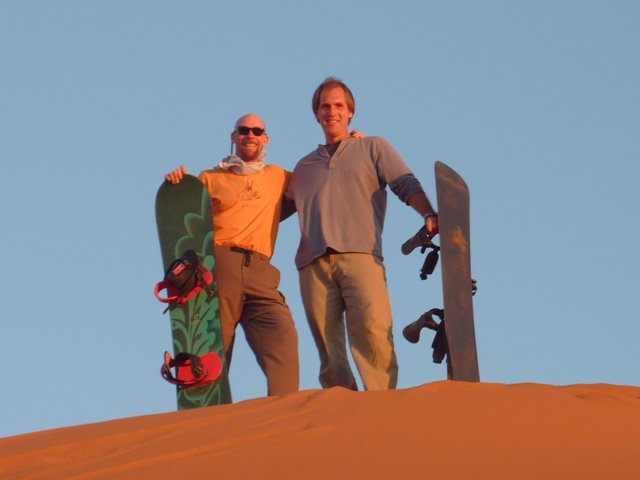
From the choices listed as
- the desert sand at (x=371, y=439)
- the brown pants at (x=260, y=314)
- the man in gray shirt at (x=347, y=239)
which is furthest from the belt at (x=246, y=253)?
the desert sand at (x=371, y=439)

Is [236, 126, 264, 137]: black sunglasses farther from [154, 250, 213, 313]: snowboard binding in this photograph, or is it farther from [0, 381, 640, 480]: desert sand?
[0, 381, 640, 480]: desert sand

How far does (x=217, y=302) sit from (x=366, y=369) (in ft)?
3.75

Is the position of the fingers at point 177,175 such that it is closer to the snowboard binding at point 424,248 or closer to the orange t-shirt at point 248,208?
the orange t-shirt at point 248,208

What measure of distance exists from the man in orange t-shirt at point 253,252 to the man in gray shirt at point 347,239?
0.73 ft

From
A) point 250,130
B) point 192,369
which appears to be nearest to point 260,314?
point 192,369

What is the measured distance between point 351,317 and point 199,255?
48.4 inches

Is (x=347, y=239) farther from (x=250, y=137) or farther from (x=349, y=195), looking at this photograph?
(x=250, y=137)

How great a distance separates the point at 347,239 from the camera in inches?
294

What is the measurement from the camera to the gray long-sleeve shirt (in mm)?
7520

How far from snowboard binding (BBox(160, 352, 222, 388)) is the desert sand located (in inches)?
61.3

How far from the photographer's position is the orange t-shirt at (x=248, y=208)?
7.96m

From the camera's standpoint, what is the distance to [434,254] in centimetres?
762

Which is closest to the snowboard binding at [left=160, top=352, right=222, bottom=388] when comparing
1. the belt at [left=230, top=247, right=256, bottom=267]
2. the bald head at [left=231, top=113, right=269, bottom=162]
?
the belt at [left=230, top=247, right=256, bottom=267]

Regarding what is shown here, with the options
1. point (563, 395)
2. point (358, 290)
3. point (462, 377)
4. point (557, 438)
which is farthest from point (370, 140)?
point (557, 438)
